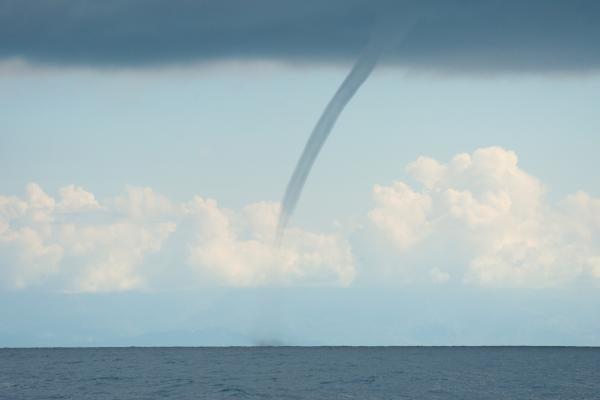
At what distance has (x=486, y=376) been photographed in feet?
525

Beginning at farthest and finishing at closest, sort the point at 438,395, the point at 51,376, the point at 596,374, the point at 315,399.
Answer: the point at 596,374 → the point at 51,376 → the point at 438,395 → the point at 315,399

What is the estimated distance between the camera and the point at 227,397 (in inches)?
4284

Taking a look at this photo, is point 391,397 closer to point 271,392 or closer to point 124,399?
point 271,392

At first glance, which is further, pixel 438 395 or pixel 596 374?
pixel 596 374

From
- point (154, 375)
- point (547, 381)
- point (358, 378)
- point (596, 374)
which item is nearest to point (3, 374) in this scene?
point (154, 375)

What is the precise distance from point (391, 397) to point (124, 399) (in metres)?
34.1

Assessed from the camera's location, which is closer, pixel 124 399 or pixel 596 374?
pixel 124 399

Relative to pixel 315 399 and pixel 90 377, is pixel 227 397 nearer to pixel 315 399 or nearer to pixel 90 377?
pixel 315 399

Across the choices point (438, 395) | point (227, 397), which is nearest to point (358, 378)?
point (438, 395)

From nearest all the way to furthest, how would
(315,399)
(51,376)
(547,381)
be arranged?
(315,399), (547,381), (51,376)

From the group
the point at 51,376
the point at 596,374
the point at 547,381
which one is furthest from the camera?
the point at 596,374

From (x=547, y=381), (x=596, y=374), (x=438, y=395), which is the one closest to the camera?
(x=438, y=395)

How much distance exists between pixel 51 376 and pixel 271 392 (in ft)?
195

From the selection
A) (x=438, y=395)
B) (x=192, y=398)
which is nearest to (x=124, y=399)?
(x=192, y=398)
